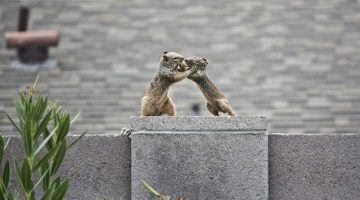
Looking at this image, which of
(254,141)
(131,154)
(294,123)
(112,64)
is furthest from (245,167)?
(112,64)

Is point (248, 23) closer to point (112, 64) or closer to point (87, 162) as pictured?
point (112, 64)

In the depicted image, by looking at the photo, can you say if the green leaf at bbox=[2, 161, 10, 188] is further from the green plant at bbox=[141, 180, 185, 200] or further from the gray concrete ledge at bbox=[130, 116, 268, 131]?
the gray concrete ledge at bbox=[130, 116, 268, 131]

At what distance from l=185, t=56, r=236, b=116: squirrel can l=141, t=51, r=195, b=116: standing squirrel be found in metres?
0.04

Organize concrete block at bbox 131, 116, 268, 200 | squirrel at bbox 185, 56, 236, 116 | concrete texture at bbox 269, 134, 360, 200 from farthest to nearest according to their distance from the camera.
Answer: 1. squirrel at bbox 185, 56, 236, 116
2. concrete texture at bbox 269, 134, 360, 200
3. concrete block at bbox 131, 116, 268, 200

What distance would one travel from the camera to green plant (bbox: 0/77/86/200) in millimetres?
6246

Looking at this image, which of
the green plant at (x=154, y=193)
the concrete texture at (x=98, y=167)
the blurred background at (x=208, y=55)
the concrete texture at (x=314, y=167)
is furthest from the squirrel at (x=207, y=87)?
the blurred background at (x=208, y=55)

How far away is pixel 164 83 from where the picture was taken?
277 inches

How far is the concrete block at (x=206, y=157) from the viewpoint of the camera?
6707mm

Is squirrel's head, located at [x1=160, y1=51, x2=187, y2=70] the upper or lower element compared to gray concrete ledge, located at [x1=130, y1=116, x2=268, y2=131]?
upper

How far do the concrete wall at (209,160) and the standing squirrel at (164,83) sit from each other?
254 millimetres

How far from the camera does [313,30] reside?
21.2m

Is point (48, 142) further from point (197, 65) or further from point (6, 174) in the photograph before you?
point (197, 65)

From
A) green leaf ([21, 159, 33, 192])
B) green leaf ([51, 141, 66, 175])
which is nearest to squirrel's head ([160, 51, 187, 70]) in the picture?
green leaf ([51, 141, 66, 175])

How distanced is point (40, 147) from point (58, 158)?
0.20 m
